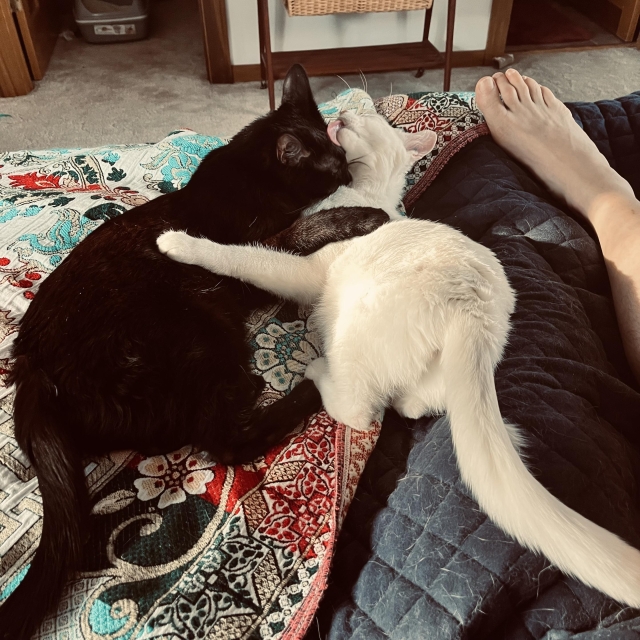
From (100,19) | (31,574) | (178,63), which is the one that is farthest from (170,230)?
(100,19)

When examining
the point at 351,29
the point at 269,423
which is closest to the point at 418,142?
the point at 269,423

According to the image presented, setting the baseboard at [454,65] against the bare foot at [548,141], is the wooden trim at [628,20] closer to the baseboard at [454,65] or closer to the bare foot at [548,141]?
the baseboard at [454,65]

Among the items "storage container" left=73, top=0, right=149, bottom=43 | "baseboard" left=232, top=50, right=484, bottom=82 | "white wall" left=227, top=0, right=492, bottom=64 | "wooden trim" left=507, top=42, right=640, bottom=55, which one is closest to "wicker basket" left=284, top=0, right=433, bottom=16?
"white wall" left=227, top=0, right=492, bottom=64

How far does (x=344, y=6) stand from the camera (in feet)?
6.95

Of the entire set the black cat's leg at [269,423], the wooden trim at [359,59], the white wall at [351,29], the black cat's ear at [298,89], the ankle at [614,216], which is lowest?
the wooden trim at [359,59]

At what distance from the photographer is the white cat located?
51 cm

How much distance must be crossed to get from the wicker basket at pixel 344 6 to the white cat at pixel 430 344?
1368 millimetres

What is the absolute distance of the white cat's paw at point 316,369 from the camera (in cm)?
87

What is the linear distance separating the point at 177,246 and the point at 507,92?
39.9 inches

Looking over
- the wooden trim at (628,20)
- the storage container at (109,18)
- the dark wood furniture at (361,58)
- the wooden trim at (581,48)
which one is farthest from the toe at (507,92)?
the storage container at (109,18)

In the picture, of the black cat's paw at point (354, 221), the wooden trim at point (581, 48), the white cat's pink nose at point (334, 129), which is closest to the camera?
the black cat's paw at point (354, 221)

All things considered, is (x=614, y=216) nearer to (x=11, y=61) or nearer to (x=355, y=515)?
(x=355, y=515)

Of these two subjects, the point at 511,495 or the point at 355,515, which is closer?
the point at 511,495

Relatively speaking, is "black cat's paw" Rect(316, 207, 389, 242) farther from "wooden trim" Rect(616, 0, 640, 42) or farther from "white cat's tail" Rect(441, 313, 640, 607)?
"wooden trim" Rect(616, 0, 640, 42)
